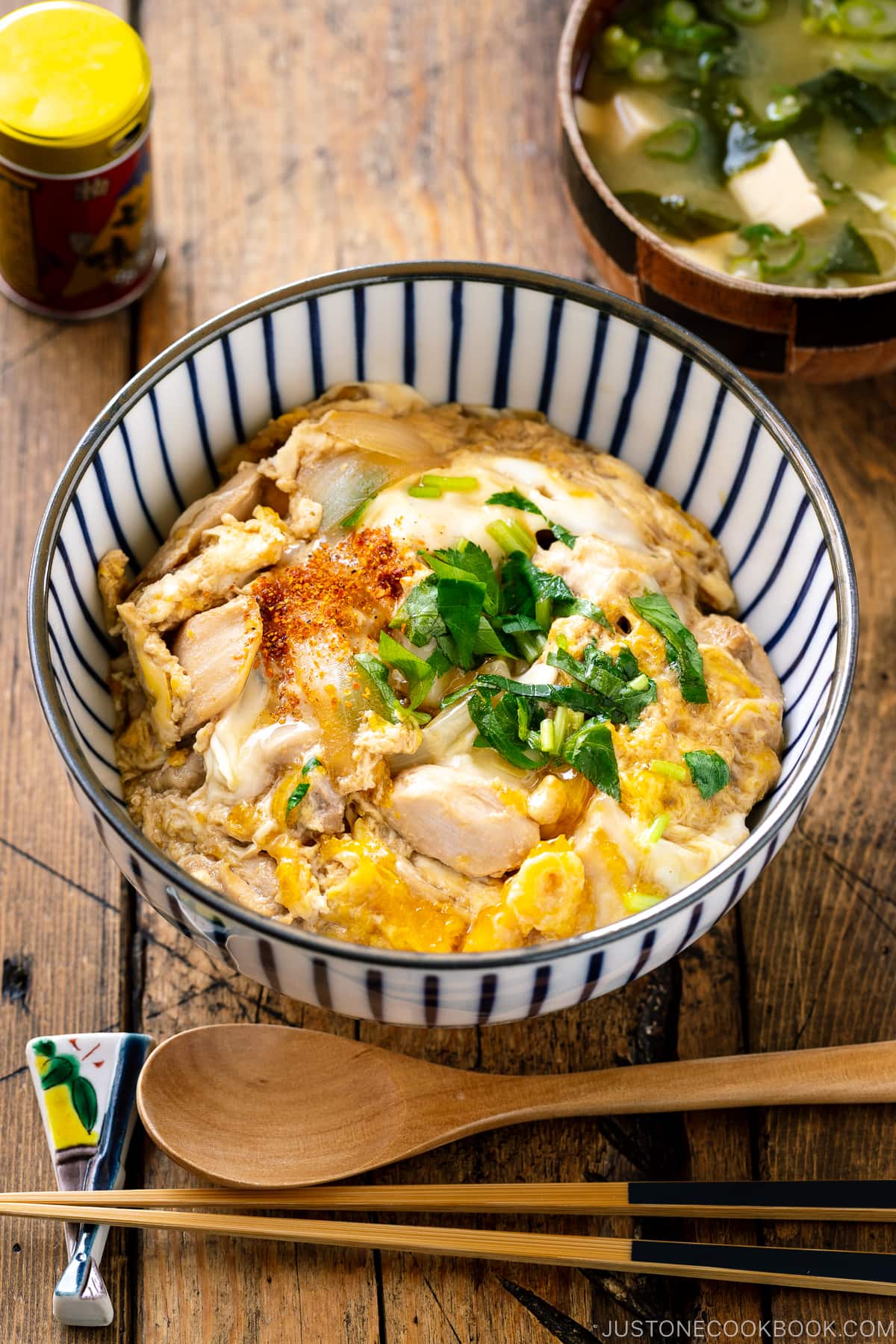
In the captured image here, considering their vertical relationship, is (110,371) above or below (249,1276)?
above

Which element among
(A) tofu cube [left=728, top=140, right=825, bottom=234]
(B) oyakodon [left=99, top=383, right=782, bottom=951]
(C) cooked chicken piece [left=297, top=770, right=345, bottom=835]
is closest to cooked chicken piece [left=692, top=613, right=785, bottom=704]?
(B) oyakodon [left=99, top=383, right=782, bottom=951]

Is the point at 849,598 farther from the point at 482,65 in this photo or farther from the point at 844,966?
the point at 482,65

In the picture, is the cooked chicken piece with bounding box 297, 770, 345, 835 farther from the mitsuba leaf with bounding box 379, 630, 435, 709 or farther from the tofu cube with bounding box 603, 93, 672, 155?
the tofu cube with bounding box 603, 93, 672, 155

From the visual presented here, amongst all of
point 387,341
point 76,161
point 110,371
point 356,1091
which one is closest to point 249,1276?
point 356,1091

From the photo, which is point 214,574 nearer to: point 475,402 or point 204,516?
point 204,516

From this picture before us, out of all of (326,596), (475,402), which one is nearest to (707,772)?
(326,596)
